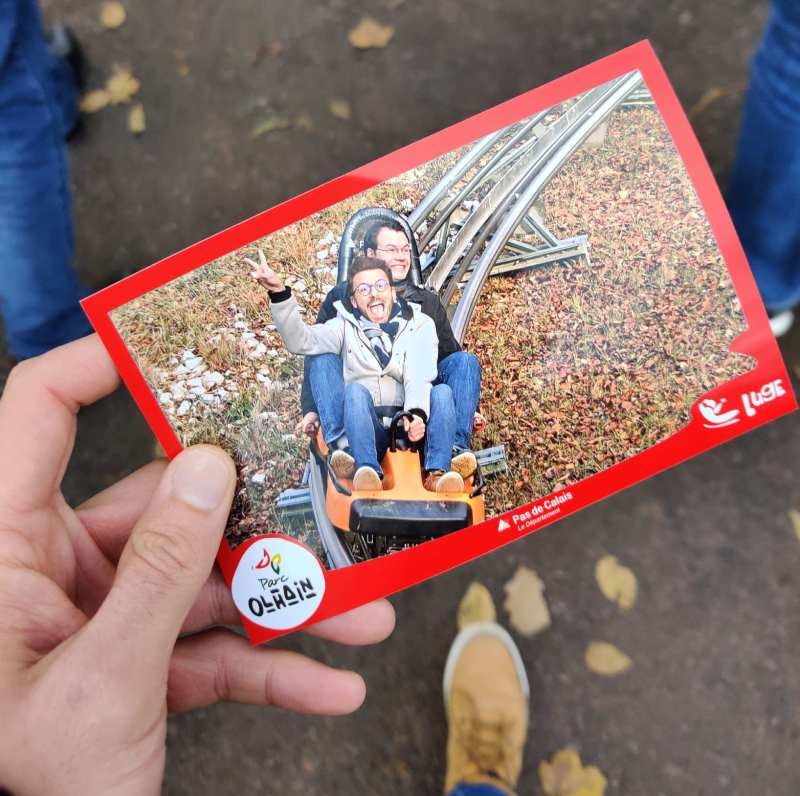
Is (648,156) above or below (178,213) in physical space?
below

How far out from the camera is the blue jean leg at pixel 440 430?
1126 mm

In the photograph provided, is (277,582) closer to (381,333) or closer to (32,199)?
(381,333)

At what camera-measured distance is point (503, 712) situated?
148cm

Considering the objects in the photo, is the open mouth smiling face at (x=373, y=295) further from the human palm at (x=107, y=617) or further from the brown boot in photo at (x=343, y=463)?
the human palm at (x=107, y=617)

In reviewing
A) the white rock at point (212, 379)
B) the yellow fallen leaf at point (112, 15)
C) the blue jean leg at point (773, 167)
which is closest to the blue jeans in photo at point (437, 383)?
the white rock at point (212, 379)

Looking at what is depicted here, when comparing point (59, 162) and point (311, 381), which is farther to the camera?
point (59, 162)

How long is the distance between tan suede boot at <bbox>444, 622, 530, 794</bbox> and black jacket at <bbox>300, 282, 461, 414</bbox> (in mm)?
688

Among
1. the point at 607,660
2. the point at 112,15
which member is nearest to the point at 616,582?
the point at 607,660

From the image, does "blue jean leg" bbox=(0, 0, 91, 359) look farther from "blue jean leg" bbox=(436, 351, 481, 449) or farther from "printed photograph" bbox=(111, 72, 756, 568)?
"blue jean leg" bbox=(436, 351, 481, 449)

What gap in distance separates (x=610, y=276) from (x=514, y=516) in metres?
0.43

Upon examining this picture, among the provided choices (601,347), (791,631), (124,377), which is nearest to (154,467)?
(124,377)

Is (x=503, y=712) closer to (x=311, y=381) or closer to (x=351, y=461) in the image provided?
(x=351, y=461)

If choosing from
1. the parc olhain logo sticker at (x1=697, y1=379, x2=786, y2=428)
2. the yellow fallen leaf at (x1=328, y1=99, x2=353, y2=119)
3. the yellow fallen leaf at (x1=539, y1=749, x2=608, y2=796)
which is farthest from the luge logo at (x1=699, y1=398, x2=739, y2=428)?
the yellow fallen leaf at (x1=328, y1=99, x2=353, y2=119)

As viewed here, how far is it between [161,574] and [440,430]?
469 mm
